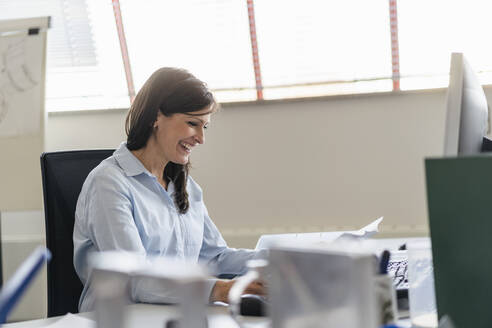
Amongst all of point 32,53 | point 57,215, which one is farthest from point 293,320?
point 32,53

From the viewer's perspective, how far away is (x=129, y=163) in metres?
1.77

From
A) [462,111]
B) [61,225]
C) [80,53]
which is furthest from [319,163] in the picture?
[462,111]

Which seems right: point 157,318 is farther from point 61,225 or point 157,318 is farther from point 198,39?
point 198,39

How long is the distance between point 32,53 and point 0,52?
178 mm

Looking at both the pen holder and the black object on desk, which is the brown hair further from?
the pen holder

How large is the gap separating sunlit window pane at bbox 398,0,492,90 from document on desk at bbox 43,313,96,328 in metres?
2.49

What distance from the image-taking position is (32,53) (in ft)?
10.8

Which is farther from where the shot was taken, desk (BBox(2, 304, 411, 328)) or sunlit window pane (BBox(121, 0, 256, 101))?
sunlit window pane (BBox(121, 0, 256, 101))

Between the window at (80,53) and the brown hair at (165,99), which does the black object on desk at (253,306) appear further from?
the window at (80,53)

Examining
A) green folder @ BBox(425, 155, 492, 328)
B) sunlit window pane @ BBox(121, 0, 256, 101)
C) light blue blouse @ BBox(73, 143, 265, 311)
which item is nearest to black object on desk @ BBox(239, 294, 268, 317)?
light blue blouse @ BBox(73, 143, 265, 311)

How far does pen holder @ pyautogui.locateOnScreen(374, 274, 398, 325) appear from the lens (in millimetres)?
881

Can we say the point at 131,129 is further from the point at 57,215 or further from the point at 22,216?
the point at 22,216

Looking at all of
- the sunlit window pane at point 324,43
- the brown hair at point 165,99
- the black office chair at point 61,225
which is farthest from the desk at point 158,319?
the sunlit window pane at point 324,43

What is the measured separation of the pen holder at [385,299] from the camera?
2.89 ft
